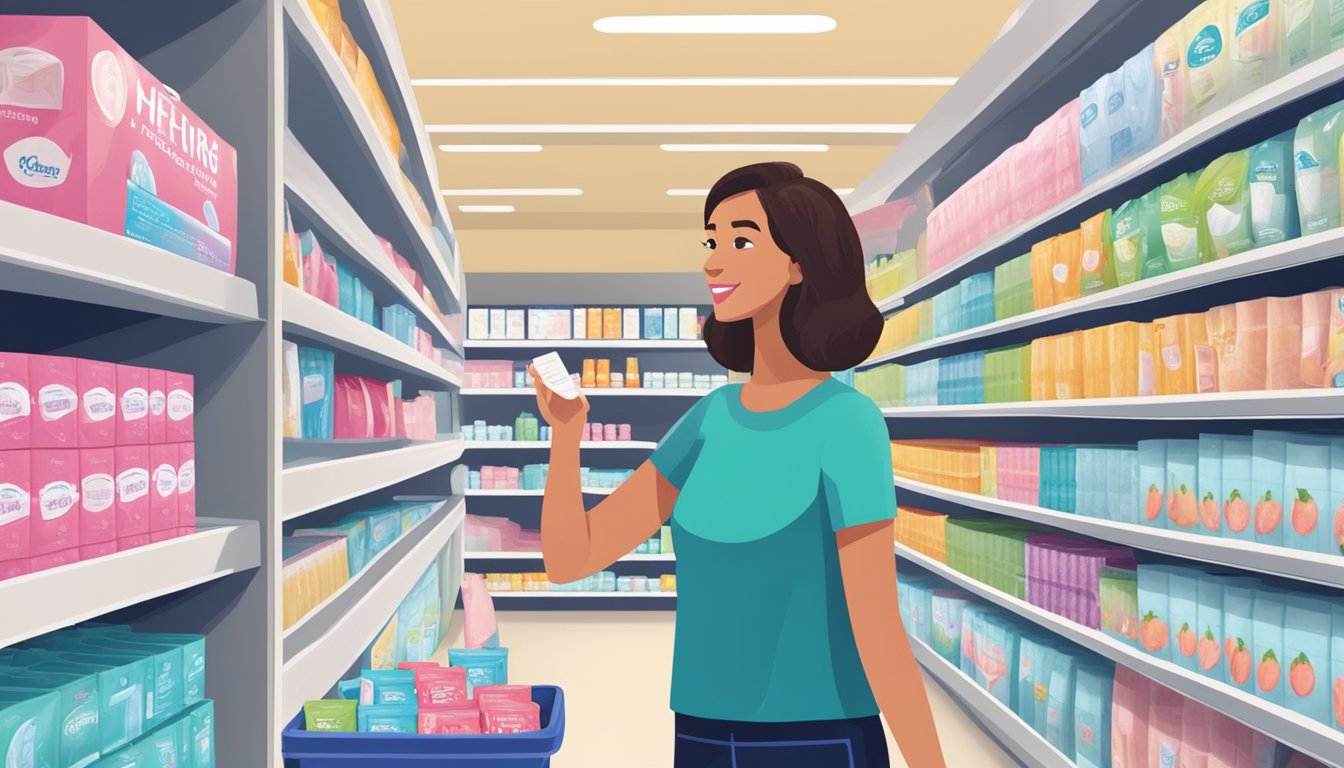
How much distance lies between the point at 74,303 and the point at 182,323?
0.21 m

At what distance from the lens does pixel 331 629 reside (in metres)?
2.69

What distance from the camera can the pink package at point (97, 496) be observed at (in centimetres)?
143

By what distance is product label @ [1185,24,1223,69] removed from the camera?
2.62 m

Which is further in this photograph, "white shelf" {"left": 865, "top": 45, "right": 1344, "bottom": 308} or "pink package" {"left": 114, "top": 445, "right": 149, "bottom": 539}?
"white shelf" {"left": 865, "top": 45, "right": 1344, "bottom": 308}

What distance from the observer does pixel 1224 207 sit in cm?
255

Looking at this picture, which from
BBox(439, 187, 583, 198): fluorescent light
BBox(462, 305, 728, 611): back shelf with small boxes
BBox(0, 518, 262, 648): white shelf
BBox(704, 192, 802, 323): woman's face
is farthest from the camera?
BBox(439, 187, 583, 198): fluorescent light

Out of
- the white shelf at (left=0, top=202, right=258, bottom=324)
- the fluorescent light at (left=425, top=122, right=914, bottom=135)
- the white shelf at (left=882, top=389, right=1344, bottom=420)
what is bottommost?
the white shelf at (left=882, top=389, right=1344, bottom=420)

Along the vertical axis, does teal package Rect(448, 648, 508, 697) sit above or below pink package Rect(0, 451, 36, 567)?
below

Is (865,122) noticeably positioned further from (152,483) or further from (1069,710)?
(152,483)

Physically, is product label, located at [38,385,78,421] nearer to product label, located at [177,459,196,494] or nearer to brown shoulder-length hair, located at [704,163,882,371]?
product label, located at [177,459,196,494]

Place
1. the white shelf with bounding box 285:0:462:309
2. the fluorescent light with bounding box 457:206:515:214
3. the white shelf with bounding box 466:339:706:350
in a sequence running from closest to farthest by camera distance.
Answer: the white shelf with bounding box 285:0:462:309
the white shelf with bounding box 466:339:706:350
the fluorescent light with bounding box 457:206:515:214

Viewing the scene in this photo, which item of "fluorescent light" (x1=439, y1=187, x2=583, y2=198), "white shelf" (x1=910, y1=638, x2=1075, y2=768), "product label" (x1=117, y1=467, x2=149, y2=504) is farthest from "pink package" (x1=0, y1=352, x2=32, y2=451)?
"fluorescent light" (x1=439, y1=187, x2=583, y2=198)

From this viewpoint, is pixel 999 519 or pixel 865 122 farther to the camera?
pixel 865 122

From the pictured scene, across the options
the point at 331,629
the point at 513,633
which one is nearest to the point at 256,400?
the point at 331,629
